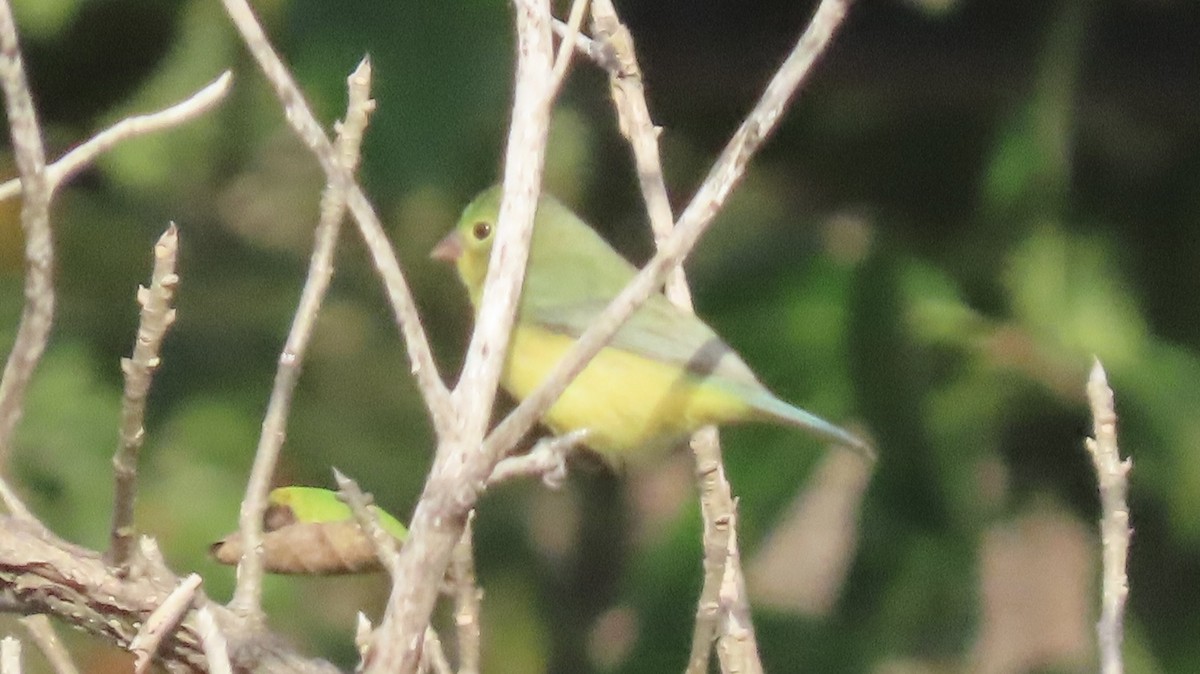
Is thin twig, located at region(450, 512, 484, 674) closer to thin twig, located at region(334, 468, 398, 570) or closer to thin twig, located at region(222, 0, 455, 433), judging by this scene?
thin twig, located at region(334, 468, 398, 570)

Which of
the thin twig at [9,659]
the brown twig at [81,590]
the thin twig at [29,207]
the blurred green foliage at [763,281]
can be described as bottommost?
the blurred green foliage at [763,281]

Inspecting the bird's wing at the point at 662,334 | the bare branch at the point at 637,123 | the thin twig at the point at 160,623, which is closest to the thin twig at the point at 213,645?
the thin twig at the point at 160,623

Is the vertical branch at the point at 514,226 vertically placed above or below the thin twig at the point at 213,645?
above

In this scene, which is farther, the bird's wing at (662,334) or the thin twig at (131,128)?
the bird's wing at (662,334)

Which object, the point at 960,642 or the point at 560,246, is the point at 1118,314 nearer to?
the point at 960,642

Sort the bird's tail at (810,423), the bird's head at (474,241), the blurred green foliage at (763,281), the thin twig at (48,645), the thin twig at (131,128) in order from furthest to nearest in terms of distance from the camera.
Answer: the blurred green foliage at (763,281) → the bird's head at (474,241) → the bird's tail at (810,423) → the thin twig at (48,645) → the thin twig at (131,128)

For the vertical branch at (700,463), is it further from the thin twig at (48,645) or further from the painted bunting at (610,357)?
the thin twig at (48,645)

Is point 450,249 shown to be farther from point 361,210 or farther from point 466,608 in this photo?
point 361,210

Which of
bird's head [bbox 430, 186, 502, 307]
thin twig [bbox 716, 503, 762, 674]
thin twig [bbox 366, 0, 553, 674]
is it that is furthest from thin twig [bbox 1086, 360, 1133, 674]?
bird's head [bbox 430, 186, 502, 307]
